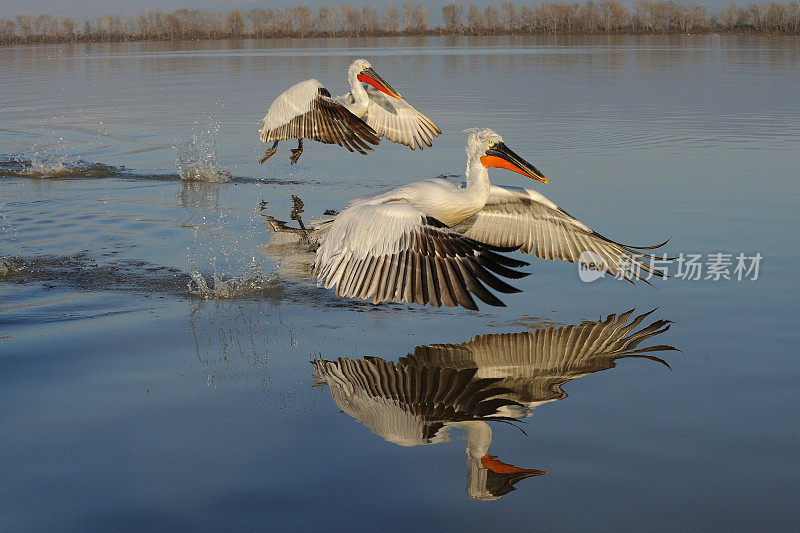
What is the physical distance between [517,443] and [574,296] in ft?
8.68

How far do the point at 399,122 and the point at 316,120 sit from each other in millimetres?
1290

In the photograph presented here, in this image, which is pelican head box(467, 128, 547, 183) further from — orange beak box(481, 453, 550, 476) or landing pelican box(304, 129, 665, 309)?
orange beak box(481, 453, 550, 476)

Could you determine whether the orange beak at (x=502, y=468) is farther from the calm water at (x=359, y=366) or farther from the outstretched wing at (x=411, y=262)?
the outstretched wing at (x=411, y=262)

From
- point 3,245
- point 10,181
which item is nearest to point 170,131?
point 10,181

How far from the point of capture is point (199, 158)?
12.3 metres

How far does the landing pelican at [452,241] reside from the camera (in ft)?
17.8

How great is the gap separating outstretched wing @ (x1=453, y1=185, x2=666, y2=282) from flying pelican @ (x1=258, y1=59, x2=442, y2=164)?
3356 millimetres

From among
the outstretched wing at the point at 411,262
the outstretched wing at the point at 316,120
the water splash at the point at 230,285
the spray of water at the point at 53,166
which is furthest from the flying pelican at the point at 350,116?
the outstretched wing at the point at 411,262

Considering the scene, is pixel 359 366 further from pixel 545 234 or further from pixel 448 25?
pixel 448 25

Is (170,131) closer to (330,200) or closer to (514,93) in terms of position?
(330,200)

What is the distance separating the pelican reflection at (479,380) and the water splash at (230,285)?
1.67 meters

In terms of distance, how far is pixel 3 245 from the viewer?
8.41 meters

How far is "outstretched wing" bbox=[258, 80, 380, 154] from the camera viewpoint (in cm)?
1045

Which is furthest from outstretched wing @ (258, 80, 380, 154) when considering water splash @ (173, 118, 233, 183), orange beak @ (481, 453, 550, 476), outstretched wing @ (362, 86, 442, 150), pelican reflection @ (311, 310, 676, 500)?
orange beak @ (481, 453, 550, 476)
